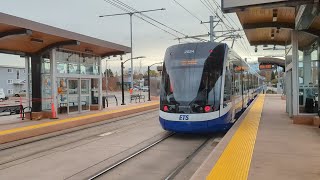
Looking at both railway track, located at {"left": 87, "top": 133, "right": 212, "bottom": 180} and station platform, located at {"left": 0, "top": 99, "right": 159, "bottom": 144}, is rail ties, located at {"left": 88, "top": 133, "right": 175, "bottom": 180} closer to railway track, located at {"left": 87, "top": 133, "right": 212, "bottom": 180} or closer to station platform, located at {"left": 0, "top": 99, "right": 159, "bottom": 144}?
railway track, located at {"left": 87, "top": 133, "right": 212, "bottom": 180}

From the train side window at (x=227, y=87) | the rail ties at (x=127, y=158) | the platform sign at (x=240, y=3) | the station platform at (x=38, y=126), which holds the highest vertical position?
the platform sign at (x=240, y=3)

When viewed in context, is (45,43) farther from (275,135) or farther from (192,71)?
(275,135)

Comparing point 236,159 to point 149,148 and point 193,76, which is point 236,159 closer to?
point 149,148

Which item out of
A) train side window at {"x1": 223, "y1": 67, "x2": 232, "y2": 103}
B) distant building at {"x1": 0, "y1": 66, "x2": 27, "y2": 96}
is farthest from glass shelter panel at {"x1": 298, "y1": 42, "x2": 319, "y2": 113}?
distant building at {"x1": 0, "y1": 66, "x2": 27, "y2": 96}

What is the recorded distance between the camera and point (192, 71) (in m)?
12.8

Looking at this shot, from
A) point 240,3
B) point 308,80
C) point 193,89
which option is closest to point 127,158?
point 193,89

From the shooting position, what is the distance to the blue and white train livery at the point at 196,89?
12375mm

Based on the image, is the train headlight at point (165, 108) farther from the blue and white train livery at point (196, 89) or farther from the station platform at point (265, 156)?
the station platform at point (265, 156)

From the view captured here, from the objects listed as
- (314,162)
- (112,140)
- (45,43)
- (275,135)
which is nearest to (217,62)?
(275,135)

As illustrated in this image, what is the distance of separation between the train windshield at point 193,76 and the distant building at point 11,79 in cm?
6219

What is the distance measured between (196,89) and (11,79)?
66.8 meters

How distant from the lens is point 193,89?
41.3 ft

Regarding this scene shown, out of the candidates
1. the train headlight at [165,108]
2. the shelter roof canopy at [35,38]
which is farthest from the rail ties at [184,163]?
the shelter roof canopy at [35,38]

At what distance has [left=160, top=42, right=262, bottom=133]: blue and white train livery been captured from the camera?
Result: 12.4 meters
